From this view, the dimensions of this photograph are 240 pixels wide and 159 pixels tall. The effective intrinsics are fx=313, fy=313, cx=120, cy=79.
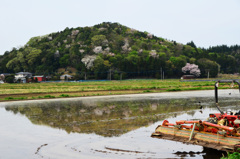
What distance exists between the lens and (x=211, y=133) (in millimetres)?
11062

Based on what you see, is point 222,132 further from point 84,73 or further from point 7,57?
point 7,57

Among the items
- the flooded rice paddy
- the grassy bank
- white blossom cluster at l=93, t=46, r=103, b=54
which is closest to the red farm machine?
the flooded rice paddy

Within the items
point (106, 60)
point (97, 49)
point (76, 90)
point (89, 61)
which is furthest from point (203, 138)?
point (97, 49)

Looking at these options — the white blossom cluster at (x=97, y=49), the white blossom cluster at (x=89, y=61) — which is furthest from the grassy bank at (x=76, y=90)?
the white blossom cluster at (x=97, y=49)

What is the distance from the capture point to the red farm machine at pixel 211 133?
10453 mm

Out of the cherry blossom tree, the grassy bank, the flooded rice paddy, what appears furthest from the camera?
the cherry blossom tree

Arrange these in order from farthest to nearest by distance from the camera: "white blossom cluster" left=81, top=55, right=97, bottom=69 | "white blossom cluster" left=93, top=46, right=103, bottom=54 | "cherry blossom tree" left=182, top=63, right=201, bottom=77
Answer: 1. "white blossom cluster" left=93, top=46, right=103, bottom=54
2. "white blossom cluster" left=81, top=55, right=97, bottom=69
3. "cherry blossom tree" left=182, top=63, right=201, bottom=77


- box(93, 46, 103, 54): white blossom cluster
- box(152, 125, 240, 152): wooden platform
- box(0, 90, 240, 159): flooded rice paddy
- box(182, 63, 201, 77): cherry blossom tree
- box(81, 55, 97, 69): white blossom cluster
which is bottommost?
box(0, 90, 240, 159): flooded rice paddy

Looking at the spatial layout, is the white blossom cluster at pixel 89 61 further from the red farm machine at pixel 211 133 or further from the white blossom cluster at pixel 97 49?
the red farm machine at pixel 211 133

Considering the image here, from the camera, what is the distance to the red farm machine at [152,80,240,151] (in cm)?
1045

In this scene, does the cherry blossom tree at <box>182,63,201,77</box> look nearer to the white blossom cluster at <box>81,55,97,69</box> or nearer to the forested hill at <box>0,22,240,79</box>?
the forested hill at <box>0,22,240,79</box>

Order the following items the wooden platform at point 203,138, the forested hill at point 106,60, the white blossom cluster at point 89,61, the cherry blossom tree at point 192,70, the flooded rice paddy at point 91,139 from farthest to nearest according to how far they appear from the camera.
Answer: the white blossom cluster at point 89,61 < the cherry blossom tree at point 192,70 < the forested hill at point 106,60 < the flooded rice paddy at point 91,139 < the wooden platform at point 203,138

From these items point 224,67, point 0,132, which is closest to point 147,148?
point 0,132

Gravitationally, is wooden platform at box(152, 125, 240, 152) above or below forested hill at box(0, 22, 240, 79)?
below
